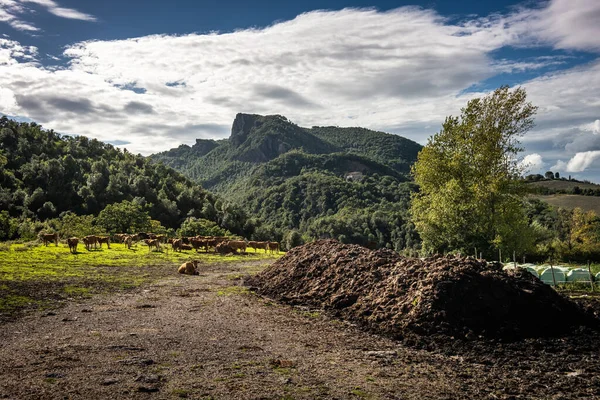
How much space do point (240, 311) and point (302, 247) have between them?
1150cm

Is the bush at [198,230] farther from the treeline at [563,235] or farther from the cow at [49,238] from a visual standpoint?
the treeline at [563,235]

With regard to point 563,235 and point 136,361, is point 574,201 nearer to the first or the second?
point 563,235

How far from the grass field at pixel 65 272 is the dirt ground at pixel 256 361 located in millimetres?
2972

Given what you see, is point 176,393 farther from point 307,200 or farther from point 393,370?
point 307,200

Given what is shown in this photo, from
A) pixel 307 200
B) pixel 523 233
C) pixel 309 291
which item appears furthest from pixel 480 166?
pixel 307 200

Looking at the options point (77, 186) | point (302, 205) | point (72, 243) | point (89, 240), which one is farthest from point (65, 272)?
point (302, 205)

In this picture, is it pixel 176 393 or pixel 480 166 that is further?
pixel 480 166

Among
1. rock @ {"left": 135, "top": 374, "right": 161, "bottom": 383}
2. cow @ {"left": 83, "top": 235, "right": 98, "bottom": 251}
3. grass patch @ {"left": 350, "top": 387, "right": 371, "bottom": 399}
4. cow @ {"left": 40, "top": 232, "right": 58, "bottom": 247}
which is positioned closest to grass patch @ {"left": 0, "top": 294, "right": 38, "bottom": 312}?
rock @ {"left": 135, "top": 374, "right": 161, "bottom": 383}

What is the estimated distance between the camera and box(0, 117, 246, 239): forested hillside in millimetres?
88513

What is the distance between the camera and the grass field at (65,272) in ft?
60.7

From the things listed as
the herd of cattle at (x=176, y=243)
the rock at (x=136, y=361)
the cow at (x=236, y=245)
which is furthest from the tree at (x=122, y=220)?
the rock at (x=136, y=361)

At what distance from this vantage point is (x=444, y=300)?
1442 cm

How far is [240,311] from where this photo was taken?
1731 cm

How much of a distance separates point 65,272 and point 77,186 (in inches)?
3326
